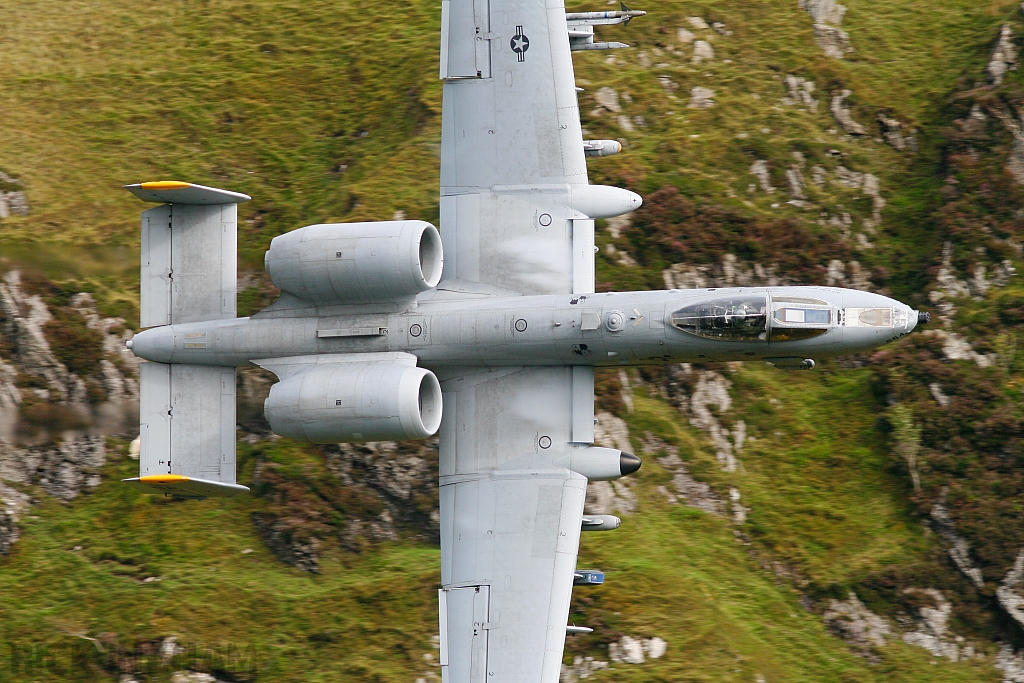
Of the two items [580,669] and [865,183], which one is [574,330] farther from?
[865,183]

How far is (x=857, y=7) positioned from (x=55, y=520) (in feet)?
71.1

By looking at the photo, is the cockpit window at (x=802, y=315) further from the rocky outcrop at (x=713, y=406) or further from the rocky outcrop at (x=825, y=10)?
the rocky outcrop at (x=825, y=10)

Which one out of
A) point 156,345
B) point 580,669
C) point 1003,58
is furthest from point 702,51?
point 580,669

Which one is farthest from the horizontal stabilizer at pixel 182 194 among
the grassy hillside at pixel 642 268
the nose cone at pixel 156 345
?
the grassy hillside at pixel 642 268

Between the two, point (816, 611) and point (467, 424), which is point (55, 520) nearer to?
point (467, 424)

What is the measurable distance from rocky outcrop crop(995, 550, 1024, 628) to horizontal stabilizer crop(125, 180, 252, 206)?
595 inches

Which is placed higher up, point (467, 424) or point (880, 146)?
point (880, 146)

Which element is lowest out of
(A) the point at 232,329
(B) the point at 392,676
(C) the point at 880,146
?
(B) the point at 392,676

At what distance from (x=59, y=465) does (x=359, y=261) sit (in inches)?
317

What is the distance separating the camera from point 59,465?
22.1 metres

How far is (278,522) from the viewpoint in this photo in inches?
852

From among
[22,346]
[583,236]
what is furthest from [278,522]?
[583,236]

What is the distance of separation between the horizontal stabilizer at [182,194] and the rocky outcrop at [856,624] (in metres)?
13.0

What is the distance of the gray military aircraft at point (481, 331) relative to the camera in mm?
18281
